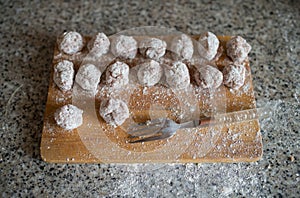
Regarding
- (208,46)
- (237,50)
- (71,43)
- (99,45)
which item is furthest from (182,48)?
(71,43)

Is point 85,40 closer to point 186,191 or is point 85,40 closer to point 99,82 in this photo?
point 99,82

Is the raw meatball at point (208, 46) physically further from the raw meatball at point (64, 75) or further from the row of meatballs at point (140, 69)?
the raw meatball at point (64, 75)

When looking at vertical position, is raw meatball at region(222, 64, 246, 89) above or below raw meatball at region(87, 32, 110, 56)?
below

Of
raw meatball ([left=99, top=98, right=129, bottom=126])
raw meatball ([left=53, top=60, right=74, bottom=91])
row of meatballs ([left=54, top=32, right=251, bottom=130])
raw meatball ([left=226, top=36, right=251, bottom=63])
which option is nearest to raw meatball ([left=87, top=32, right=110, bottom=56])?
row of meatballs ([left=54, top=32, right=251, bottom=130])

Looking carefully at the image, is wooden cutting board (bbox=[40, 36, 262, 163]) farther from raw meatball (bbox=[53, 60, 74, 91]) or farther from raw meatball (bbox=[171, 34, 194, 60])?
raw meatball (bbox=[171, 34, 194, 60])

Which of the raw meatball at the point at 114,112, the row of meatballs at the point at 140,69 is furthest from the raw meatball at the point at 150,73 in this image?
the raw meatball at the point at 114,112

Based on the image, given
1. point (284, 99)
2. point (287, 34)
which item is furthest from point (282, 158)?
point (287, 34)
